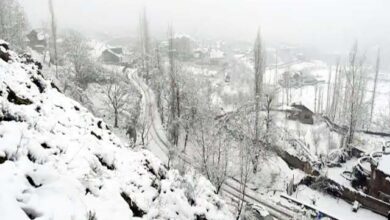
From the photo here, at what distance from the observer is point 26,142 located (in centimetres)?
812

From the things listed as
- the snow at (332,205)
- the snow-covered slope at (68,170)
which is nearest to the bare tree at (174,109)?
the snow at (332,205)

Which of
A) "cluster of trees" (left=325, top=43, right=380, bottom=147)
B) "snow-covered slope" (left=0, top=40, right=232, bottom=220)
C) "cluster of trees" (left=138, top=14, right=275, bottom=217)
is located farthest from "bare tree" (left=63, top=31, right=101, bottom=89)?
"cluster of trees" (left=325, top=43, right=380, bottom=147)

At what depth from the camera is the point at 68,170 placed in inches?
346

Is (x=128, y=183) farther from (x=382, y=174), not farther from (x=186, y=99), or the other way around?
(x=186, y=99)

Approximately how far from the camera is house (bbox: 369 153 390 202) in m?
26.4

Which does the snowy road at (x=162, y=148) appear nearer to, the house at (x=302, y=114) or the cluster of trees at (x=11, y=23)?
the cluster of trees at (x=11, y=23)

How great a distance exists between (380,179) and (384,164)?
1378mm

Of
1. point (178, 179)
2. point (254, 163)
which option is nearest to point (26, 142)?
point (178, 179)

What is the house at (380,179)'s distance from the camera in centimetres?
2639

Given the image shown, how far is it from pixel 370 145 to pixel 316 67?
83448mm

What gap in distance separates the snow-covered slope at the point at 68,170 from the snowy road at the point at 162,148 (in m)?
14.3

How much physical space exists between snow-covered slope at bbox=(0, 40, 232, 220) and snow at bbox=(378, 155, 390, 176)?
62.3 ft

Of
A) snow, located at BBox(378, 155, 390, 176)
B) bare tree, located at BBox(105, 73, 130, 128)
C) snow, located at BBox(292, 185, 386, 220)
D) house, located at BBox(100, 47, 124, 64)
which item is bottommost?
snow, located at BBox(292, 185, 386, 220)

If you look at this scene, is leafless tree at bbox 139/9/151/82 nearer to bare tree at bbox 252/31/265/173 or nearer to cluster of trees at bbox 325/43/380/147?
bare tree at bbox 252/31/265/173
